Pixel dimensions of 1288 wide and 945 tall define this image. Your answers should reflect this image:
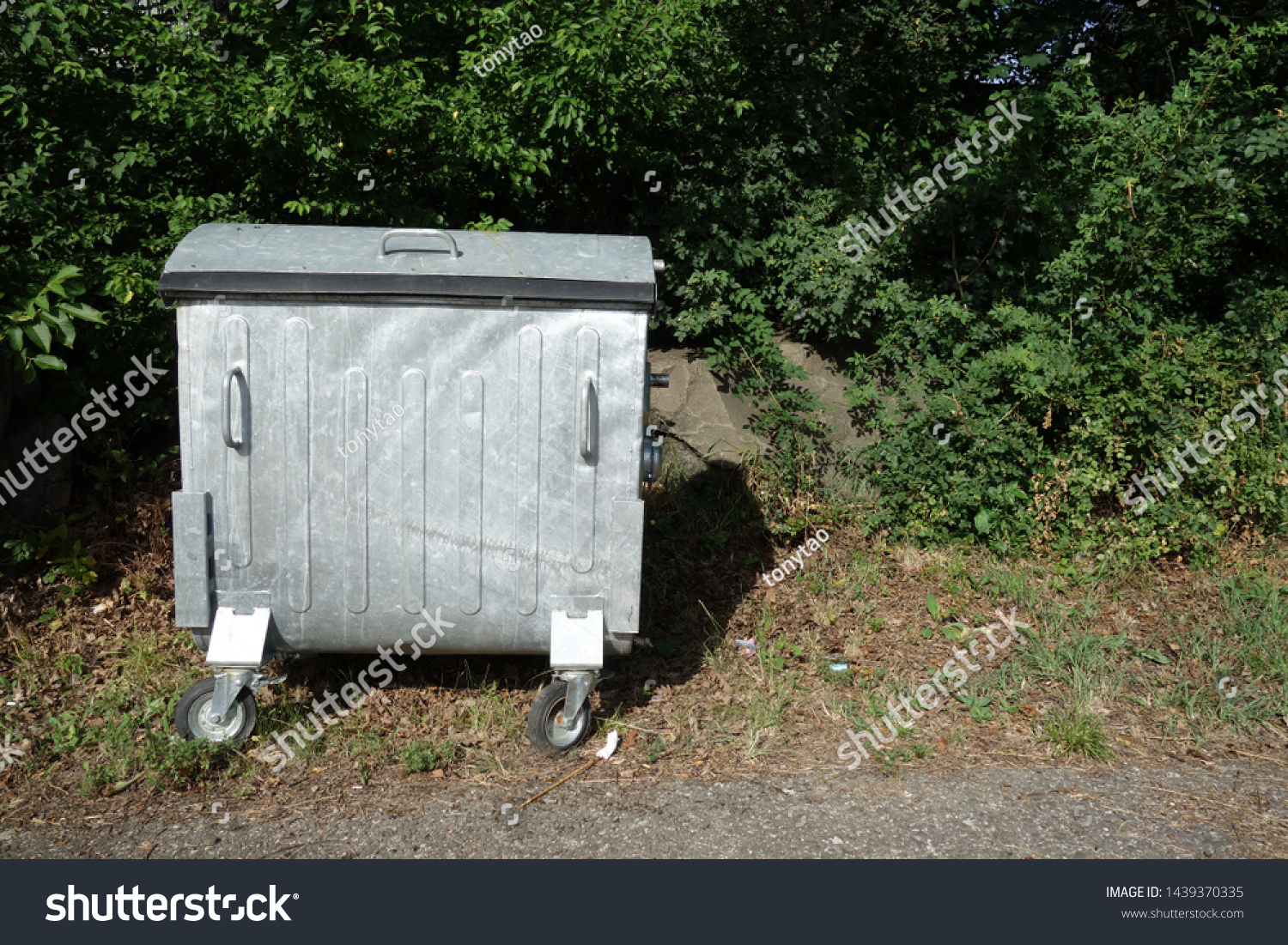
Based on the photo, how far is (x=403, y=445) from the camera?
367 cm

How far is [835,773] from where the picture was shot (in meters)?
3.96

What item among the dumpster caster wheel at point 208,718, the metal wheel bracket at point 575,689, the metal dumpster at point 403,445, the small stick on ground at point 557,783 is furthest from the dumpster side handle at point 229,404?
the small stick on ground at point 557,783

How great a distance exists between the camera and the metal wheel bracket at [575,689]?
3.87 m

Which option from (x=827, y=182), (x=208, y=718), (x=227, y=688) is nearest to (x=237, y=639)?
(x=227, y=688)

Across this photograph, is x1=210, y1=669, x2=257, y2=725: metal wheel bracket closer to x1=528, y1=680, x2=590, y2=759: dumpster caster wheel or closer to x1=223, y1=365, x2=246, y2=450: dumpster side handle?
x1=223, y1=365, x2=246, y2=450: dumpster side handle

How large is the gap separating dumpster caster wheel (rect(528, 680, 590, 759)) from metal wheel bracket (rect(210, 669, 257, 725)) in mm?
1101

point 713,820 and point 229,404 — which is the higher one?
point 229,404

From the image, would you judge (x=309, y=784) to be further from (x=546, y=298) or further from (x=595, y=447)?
(x=546, y=298)

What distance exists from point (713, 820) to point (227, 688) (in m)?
1.92

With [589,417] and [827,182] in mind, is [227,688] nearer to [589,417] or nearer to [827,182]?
[589,417]

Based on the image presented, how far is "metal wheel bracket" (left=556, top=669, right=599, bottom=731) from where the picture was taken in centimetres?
387

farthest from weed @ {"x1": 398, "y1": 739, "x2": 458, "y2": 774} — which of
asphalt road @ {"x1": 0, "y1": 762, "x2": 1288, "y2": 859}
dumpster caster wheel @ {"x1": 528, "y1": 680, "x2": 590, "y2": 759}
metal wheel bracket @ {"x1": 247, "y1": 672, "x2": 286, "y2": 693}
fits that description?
metal wheel bracket @ {"x1": 247, "y1": 672, "x2": 286, "y2": 693}

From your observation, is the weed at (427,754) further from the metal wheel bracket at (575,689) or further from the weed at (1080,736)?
the weed at (1080,736)

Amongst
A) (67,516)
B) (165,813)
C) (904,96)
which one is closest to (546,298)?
(165,813)
